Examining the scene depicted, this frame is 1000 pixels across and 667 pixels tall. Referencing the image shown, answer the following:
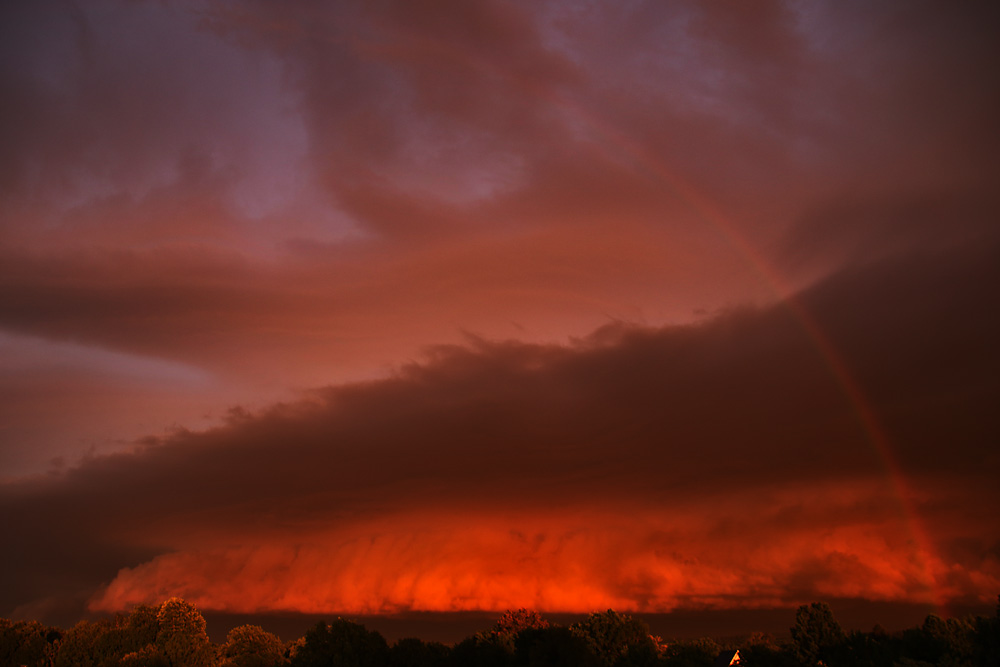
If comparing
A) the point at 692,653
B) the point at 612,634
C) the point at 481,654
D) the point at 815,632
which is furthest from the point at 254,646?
the point at 815,632

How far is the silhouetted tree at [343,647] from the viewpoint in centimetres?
9325

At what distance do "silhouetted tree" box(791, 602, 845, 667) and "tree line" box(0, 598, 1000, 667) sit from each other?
166mm

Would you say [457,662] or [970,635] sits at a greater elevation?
[970,635]

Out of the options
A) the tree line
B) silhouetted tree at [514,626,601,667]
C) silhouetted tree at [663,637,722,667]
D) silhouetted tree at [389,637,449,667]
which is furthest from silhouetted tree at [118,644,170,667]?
silhouetted tree at [663,637,722,667]

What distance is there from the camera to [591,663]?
90.6 meters

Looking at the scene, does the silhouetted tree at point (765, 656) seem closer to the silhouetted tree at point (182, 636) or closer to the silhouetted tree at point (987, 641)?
the silhouetted tree at point (987, 641)

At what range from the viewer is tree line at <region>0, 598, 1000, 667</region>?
305 feet

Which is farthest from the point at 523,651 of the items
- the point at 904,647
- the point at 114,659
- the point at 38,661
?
the point at 38,661

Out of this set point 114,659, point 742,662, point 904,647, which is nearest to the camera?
point 904,647

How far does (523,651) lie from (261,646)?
53260 mm

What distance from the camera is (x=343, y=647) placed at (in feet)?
308

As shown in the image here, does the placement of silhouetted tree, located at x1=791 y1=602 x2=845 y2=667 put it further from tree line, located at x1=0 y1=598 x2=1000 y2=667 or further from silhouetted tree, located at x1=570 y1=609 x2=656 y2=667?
silhouetted tree, located at x1=570 y1=609 x2=656 y2=667

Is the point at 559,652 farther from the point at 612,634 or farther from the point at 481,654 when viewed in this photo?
the point at 612,634

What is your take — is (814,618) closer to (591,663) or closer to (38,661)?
(591,663)
